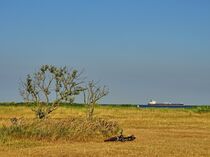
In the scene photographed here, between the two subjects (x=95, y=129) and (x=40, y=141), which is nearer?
(x=40, y=141)

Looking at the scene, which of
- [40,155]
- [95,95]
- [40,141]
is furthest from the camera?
[95,95]

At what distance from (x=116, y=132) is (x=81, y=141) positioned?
599 cm

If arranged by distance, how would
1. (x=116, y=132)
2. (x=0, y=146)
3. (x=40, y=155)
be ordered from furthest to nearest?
(x=116, y=132)
(x=0, y=146)
(x=40, y=155)

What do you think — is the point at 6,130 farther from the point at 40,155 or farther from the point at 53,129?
the point at 40,155

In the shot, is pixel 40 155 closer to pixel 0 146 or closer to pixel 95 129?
pixel 0 146

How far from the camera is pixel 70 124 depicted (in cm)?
3906

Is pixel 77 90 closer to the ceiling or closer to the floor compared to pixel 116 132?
closer to the ceiling

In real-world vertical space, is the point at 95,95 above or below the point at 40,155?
above

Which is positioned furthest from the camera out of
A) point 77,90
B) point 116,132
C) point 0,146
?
point 77,90

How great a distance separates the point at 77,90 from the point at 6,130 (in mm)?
22977

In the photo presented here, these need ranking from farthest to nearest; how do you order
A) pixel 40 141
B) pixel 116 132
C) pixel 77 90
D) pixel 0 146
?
pixel 77 90 → pixel 116 132 → pixel 40 141 → pixel 0 146

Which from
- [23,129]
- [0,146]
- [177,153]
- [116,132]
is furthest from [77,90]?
[177,153]

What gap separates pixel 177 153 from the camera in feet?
88.4

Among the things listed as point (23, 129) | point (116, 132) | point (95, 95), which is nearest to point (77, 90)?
point (95, 95)
